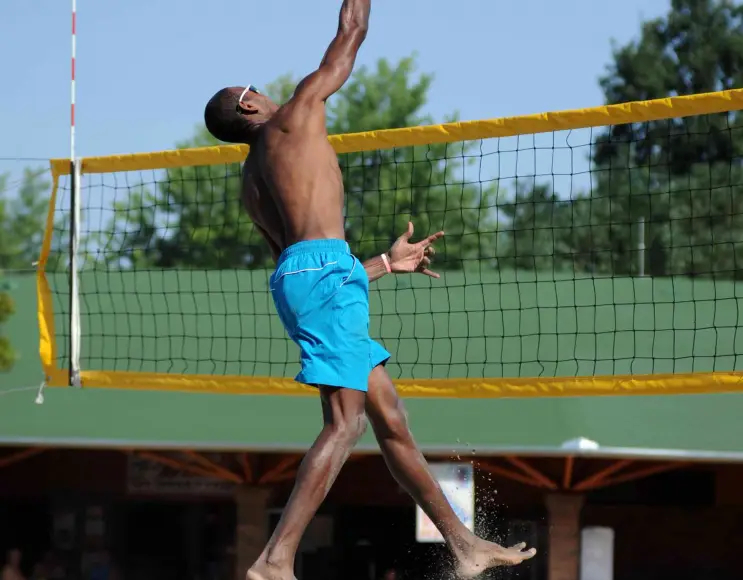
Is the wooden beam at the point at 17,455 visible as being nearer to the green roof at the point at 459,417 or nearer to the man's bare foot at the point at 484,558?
the green roof at the point at 459,417

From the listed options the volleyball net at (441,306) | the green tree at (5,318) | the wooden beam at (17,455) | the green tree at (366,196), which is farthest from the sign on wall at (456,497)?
the green tree at (366,196)

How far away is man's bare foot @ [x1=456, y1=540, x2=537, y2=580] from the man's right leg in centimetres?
62

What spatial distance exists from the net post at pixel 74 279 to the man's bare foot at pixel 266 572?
4.15 meters

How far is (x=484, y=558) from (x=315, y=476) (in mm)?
753

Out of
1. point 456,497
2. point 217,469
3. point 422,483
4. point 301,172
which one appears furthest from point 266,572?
point 217,469

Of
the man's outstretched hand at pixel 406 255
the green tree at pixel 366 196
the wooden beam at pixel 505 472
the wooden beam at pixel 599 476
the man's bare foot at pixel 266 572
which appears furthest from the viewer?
the green tree at pixel 366 196

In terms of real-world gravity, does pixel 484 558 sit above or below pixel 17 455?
above

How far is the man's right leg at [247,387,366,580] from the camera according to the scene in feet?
13.5

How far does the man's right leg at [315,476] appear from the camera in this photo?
4117 millimetres

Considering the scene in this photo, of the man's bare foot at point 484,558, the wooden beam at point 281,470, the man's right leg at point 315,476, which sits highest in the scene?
the man's right leg at point 315,476

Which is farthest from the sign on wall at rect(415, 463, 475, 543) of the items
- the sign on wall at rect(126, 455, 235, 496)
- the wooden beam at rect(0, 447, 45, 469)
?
the wooden beam at rect(0, 447, 45, 469)

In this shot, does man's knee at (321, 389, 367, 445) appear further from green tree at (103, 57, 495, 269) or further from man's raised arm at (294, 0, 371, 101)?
green tree at (103, 57, 495, 269)

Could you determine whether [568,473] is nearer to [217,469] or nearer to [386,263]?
[217,469]

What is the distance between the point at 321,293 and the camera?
433cm
